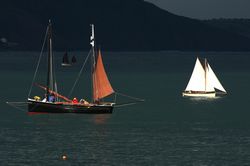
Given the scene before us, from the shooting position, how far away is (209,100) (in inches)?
5625

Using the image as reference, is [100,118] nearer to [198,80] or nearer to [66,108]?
[66,108]

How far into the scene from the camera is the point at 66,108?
4286 inches

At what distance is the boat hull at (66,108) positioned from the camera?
354 feet

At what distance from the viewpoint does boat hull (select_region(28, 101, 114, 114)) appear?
108m

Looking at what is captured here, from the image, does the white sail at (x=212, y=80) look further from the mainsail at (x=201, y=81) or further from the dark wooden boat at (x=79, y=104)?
the dark wooden boat at (x=79, y=104)

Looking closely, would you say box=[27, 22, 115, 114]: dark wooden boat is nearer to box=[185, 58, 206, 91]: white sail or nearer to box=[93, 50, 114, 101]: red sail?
box=[93, 50, 114, 101]: red sail

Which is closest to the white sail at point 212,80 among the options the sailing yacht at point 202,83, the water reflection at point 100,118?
the sailing yacht at point 202,83

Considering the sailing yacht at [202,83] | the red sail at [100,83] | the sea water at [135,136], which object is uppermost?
the sailing yacht at [202,83]

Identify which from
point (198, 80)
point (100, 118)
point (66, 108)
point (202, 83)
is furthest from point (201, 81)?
point (66, 108)

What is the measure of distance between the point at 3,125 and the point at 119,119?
1494 centimetres

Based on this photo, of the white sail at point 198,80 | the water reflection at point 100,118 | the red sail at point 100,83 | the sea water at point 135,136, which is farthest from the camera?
the white sail at point 198,80

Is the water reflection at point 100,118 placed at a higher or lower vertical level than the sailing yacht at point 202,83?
lower

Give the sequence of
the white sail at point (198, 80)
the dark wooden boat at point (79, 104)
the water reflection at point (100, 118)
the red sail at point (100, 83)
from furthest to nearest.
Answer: the white sail at point (198, 80) → the red sail at point (100, 83) → the dark wooden boat at point (79, 104) → the water reflection at point (100, 118)

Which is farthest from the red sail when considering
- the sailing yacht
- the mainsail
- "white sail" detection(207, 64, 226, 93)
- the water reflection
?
the mainsail
